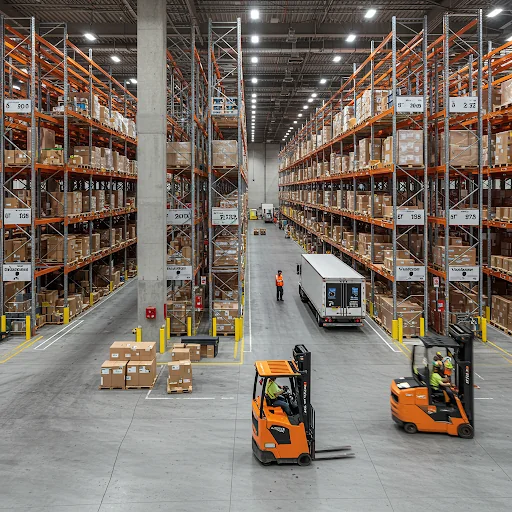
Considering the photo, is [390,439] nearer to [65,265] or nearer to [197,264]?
[197,264]

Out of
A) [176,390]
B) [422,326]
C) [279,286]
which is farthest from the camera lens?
[279,286]

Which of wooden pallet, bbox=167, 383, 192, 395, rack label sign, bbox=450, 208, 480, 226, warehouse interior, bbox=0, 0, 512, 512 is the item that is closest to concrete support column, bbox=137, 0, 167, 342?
warehouse interior, bbox=0, 0, 512, 512

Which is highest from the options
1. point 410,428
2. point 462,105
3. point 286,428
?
point 462,105

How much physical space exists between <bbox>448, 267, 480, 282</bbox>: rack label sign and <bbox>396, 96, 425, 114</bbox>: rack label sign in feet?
16.8

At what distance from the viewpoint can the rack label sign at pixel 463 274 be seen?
1661 centimetres

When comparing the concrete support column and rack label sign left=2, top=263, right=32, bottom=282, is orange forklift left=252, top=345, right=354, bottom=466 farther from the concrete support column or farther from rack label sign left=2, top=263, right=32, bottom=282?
rack label sign left=2, top=263, right=32, bottom=282

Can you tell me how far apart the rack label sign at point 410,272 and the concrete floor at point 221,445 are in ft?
8.14

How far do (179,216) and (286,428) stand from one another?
9.47m

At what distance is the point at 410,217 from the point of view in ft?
55.3

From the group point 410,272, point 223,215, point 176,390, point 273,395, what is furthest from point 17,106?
point 410,272

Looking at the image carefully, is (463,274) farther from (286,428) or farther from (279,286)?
(286,428)

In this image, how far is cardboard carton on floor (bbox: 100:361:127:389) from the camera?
12.5 meters

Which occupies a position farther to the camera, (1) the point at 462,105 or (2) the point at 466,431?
(1) the point at 462,105

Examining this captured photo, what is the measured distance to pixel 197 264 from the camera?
62.3ft
